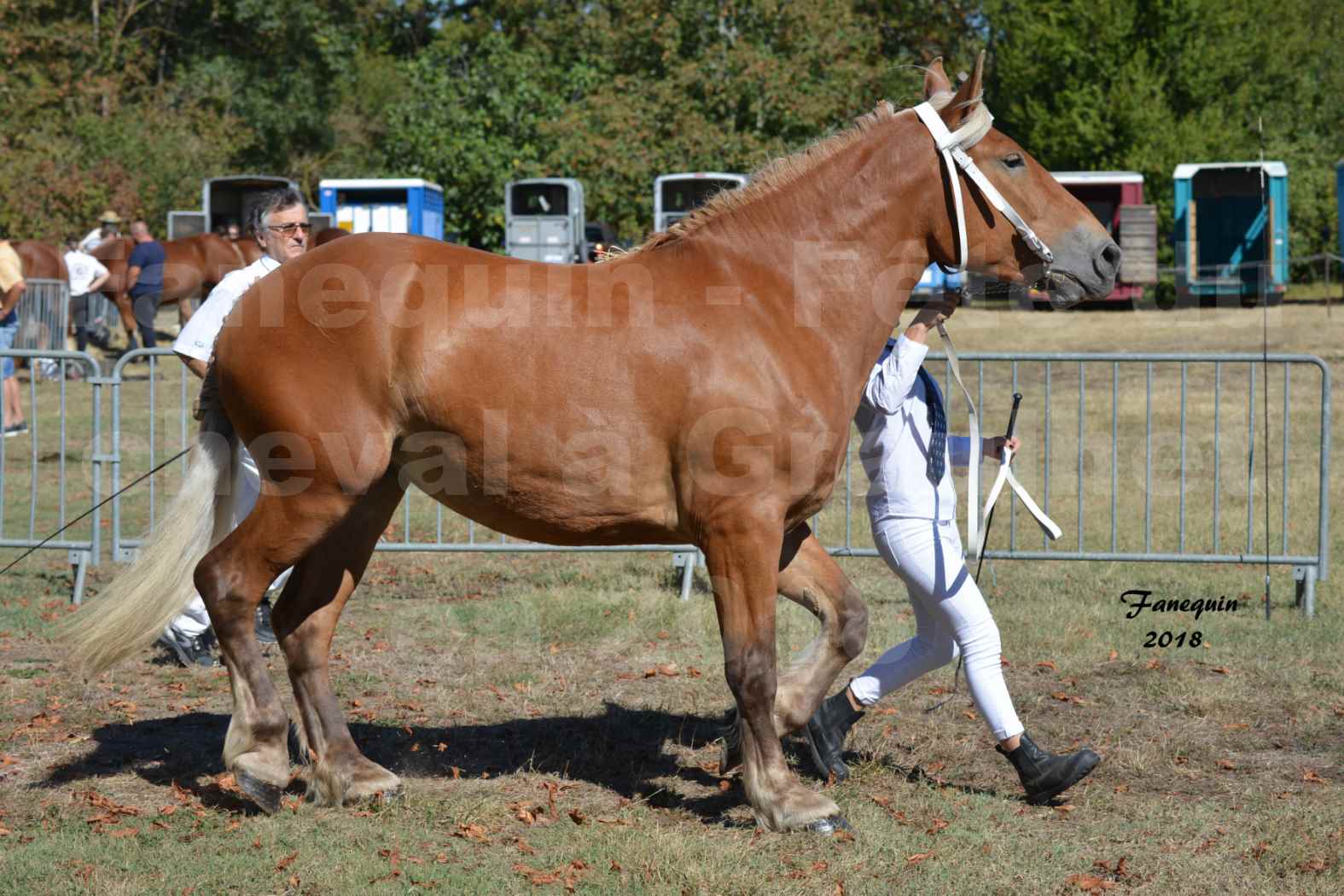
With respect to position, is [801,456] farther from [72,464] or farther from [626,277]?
[72,464]

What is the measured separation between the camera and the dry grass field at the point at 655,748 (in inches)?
161

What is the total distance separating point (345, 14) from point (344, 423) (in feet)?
134

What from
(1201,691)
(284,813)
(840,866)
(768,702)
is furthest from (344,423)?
(1201,691)

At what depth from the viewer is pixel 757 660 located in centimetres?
432

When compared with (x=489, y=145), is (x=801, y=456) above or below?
below

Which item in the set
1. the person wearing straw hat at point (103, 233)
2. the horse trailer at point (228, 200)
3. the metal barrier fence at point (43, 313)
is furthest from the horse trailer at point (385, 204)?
the metal barrier fence at point (43, 313)

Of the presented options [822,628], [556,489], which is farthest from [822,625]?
[556,489]

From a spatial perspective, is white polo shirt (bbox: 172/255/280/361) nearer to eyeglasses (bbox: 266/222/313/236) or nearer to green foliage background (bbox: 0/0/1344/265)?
eyeglasses (bbox: 266/222/313/236)

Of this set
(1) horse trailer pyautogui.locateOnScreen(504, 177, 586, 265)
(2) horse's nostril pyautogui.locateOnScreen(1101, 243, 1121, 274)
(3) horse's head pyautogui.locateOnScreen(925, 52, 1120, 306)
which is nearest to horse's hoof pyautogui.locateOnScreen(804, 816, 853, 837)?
(3) horse's head pyautogui.locateOnScreen(925, 52, 1120, 306)

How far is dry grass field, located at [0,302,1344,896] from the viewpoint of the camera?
13.4 ft

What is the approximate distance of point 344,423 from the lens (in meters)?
4.34

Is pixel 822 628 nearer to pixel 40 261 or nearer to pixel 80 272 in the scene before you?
pixel 80 272

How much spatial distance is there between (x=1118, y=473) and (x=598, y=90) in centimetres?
2091

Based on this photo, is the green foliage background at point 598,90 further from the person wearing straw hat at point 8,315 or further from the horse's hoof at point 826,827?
the horse's hoof at point 826,827
